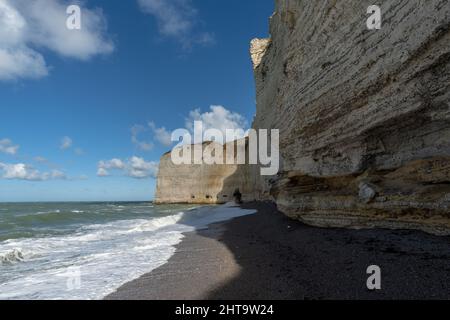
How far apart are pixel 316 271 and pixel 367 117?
3.19 meters

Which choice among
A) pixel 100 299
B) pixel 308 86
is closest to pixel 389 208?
pixel 308 86

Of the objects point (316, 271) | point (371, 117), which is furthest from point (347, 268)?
point (371, 117)

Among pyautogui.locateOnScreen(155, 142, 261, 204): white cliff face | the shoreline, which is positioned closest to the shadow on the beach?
the shoreline

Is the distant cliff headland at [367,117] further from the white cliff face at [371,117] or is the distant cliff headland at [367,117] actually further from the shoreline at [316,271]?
the shoreline at [316,271]

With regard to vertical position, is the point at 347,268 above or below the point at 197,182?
below

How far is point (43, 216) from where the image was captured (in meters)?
20.9

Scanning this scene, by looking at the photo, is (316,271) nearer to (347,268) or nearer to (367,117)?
(347,268)

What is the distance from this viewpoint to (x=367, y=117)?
5.61 metres

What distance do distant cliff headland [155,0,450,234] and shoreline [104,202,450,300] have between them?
571 millimetres

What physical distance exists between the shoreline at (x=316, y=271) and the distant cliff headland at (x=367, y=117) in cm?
57

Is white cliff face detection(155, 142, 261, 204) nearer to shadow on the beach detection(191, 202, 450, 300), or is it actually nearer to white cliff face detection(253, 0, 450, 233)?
white cliff face detection(253, 0, 450, 233)

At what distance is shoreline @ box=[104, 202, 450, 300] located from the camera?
3299mm

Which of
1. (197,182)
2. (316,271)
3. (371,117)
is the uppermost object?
(371,117)

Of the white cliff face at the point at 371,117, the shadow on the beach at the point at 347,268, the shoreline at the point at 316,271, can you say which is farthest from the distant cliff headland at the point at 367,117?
the shoreline at the point at 316,271
